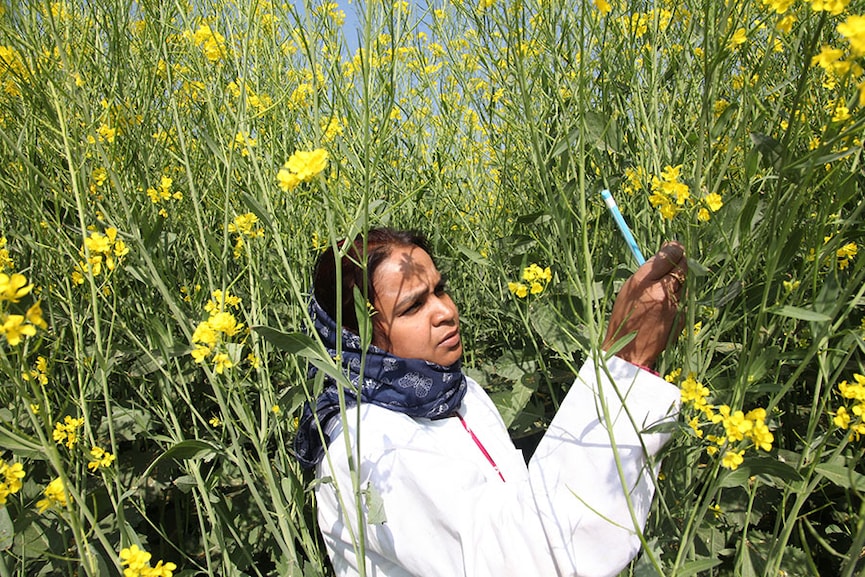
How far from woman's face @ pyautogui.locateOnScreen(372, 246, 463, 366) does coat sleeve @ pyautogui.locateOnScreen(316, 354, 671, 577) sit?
0.63 ft

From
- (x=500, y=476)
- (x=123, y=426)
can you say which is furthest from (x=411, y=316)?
(x=123, y=426)

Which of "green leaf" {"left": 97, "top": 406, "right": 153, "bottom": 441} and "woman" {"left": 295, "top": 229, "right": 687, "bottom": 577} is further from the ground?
"woman" {"left": 295, "top": 229, "right": 687, "bottom": 577}

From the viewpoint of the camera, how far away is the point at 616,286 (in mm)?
1256

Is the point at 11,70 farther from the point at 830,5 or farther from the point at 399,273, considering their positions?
the point at 830,5

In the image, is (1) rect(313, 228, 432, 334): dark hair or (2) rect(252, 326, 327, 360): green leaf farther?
(1) rect(313, 228, 432, 334): dark hair

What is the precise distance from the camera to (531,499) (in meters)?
0.84

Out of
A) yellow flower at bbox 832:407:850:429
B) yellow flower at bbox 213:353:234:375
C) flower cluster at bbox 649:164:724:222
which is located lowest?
yellow flower at bbox 832:407:850:429

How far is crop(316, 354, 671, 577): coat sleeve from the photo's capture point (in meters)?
0.81

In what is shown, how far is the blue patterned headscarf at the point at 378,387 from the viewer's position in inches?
40.8

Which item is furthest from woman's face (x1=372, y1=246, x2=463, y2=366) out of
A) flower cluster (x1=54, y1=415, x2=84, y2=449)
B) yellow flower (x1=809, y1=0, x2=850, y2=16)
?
yellow flower (x1=809, y1=0, x2=850, y2=16)

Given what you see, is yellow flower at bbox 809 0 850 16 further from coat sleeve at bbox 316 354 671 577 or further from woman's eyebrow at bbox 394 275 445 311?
woman's eyebrow at bbox 394 275 445 311

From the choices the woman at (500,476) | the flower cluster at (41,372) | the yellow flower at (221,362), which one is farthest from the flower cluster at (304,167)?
the flower cluster at (41,372)

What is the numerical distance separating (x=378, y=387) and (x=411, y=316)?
140mm

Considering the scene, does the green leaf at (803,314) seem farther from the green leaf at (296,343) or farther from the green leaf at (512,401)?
the green leaf at (512,401)
